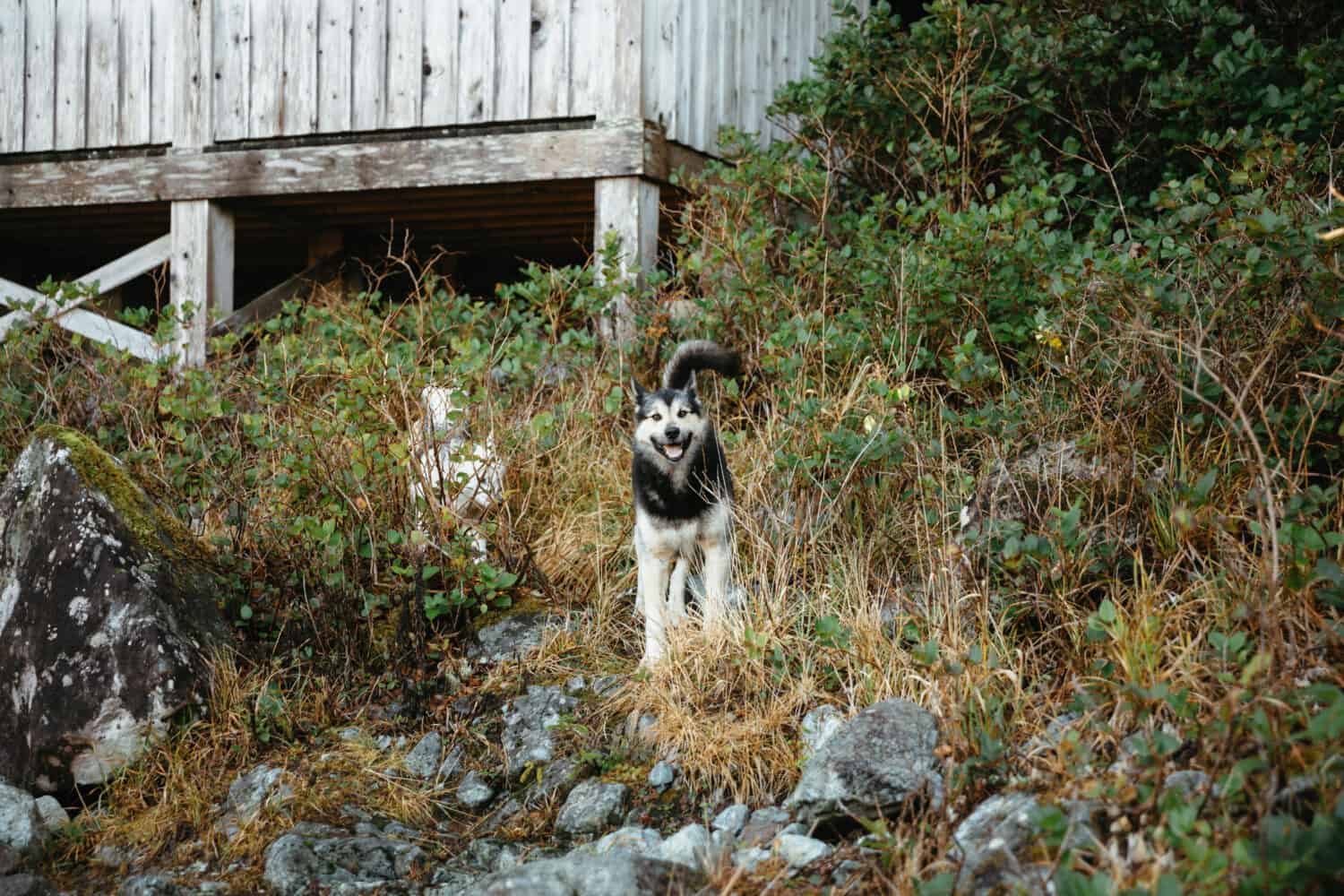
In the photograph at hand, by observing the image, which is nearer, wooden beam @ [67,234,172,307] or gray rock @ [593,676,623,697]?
gray rock @ [593,676,623,697]

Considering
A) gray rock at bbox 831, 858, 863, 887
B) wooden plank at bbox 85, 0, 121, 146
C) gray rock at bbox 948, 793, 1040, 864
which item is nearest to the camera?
gray rock at bbox 948, 793, 1040, 864

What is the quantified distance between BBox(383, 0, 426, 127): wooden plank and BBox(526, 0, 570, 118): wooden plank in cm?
82

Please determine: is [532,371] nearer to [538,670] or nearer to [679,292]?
[679,292]

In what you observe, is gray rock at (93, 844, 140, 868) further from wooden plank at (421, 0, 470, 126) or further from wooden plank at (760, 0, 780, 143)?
wooden plank at (760, 0, 780, 143)

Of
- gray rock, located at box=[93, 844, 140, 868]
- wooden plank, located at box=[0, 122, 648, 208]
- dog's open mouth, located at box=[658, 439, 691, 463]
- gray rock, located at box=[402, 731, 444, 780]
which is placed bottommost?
gray rock, located at box=[93, 844, 140, 868]

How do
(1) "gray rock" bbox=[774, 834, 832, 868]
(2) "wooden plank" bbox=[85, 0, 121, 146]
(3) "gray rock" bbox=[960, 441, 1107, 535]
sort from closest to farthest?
(1) "gray rock" bbox=[774, 834, 832, 868], (3) "gray rock" bbox=[960, 441, 1107, 535], (2) "wooden plank" bbox=[85, 0, 121, 146]

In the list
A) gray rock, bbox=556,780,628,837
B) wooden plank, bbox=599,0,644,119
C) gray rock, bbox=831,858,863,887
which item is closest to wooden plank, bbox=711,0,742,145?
wooden plank, bbox=599,0,644,119

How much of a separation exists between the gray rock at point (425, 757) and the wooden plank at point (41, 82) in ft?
21.7

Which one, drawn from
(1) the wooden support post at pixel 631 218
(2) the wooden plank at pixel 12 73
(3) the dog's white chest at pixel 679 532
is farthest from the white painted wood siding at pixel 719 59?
(2) the wooden plank at pixel 12 73

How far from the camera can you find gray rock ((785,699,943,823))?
3381 millimetres

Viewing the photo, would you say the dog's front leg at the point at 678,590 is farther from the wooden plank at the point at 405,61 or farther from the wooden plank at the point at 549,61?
the wooden plank at the point at 405,61

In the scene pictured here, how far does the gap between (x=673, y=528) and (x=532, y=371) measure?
2.13m

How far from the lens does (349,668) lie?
4859 mm

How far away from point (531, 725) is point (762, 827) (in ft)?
3.82
